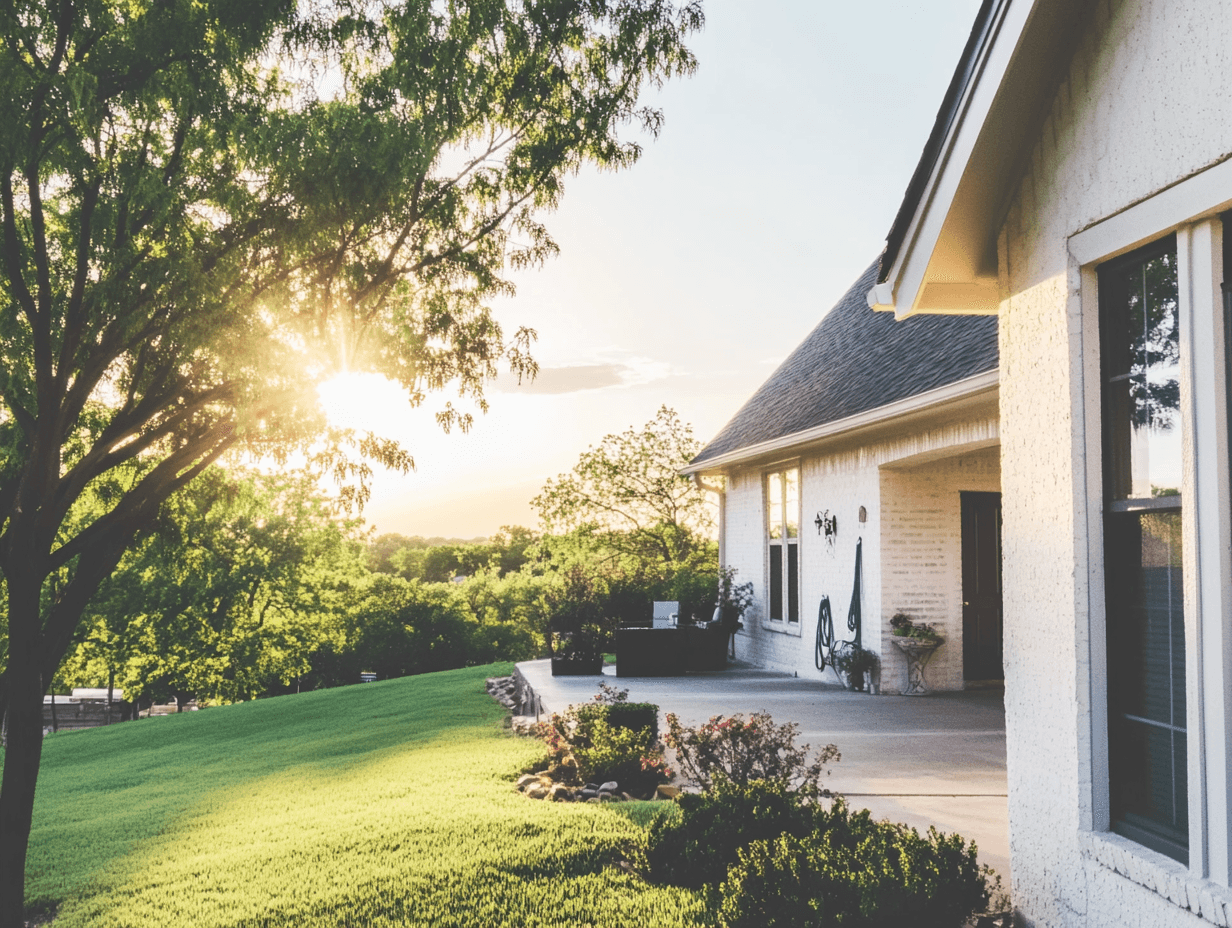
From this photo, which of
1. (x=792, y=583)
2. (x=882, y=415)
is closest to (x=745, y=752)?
(x=882, y=415)

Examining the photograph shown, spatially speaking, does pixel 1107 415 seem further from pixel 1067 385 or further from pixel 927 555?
pixel 927 555

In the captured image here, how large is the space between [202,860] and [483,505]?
39.8 m

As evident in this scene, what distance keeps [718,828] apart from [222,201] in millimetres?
4671

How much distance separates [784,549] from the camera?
45.6 ft

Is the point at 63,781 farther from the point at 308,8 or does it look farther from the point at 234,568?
the point at 234,568

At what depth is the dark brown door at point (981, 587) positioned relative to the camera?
11.0 m

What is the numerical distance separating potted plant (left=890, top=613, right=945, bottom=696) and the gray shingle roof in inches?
98.7

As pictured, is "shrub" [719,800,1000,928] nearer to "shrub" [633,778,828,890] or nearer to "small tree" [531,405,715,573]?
"shrub" [633,778,828,890]

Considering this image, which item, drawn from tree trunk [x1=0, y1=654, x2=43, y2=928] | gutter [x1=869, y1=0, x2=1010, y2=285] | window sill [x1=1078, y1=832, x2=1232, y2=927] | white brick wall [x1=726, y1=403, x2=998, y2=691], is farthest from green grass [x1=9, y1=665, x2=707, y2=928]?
white brick wall [x1=726, y1=403, x2=998, y2=691]

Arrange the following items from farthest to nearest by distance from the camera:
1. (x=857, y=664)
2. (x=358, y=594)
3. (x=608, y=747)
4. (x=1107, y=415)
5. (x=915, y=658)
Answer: (x=358, y=594) → (x=857, y=664) → (x=915, y=658) → (x=608, y=747) → (x=1107, y=415)

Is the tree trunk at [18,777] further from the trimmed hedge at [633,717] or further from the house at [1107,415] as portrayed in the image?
the house at [1107,415]

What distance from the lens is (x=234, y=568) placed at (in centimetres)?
3105

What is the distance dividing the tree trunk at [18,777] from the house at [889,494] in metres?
7.22

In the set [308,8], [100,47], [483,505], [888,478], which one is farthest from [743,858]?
[483,505]
